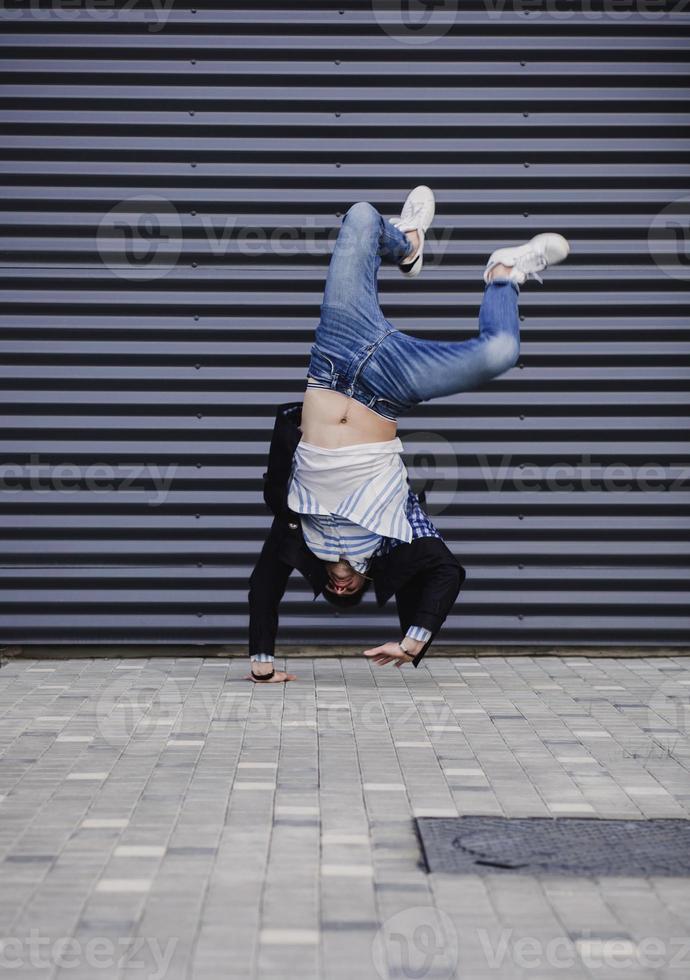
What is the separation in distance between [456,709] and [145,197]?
3522 millimetres

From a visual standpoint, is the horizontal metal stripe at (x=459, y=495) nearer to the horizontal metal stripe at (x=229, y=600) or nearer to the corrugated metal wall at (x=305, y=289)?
the corrugated metal wall at (x=305, y=289)

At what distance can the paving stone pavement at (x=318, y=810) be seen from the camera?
3.19m

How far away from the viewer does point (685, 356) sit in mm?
7559

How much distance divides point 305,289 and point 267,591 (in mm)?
1995

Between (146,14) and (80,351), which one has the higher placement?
(146,14)

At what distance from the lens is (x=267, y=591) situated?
6.47 metres

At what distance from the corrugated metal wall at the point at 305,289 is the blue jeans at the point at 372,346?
1358 mm

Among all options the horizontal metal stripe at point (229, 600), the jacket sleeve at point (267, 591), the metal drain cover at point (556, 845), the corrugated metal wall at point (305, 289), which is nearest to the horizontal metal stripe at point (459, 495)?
the corrugated metal wall at point (305, 289)

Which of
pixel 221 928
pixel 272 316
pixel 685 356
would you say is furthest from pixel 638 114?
pixel 221 928

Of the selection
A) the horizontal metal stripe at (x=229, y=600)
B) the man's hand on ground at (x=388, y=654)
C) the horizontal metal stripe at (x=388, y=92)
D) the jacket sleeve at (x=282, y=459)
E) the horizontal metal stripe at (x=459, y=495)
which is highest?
the horizontal metal stripe at (x=388, y=92)

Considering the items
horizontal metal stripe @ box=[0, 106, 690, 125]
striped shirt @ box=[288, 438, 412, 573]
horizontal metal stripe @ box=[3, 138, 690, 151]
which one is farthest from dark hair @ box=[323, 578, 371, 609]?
horizontal metal stripe @ box=[0, 106, 690, 125]

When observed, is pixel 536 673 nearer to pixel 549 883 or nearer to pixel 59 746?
pixel 59 746

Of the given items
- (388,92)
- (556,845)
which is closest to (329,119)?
(388,92)

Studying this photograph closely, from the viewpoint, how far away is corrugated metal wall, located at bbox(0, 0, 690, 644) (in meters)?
7.48
